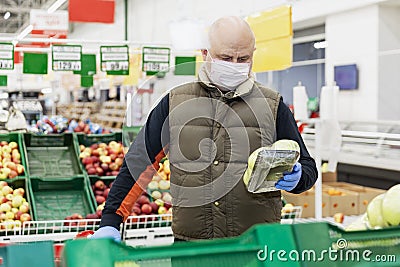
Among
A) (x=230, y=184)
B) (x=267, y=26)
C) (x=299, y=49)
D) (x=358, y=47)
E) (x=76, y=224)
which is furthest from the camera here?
(x=299, y=49)

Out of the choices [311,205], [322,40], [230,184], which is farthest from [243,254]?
[322,40]

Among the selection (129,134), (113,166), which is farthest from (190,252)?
(113,166)

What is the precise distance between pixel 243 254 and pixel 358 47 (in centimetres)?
1030

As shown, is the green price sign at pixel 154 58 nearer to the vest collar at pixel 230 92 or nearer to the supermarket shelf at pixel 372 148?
the supermarket shelf at pixel 372 148

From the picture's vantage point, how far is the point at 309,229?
105 cm

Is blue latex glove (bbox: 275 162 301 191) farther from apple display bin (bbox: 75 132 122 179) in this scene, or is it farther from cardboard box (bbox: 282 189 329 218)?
apple display bin (bbox: 75 132 122 179)

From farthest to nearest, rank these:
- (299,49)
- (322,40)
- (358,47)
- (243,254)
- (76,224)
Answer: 1. (299,49)
2. (322,40)
3. (358,47)
4. (76,224)
5. (243,254)

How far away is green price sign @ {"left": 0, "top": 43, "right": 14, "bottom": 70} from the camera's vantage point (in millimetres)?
4648

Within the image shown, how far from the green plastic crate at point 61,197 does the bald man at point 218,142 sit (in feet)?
7.93

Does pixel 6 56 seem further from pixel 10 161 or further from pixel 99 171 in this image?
pixel 99 171

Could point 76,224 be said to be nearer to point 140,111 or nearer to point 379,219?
point 140,111

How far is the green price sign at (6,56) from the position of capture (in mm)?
4648

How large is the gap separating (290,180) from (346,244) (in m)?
0.79

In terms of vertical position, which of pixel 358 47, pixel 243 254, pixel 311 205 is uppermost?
pixel 358 47
